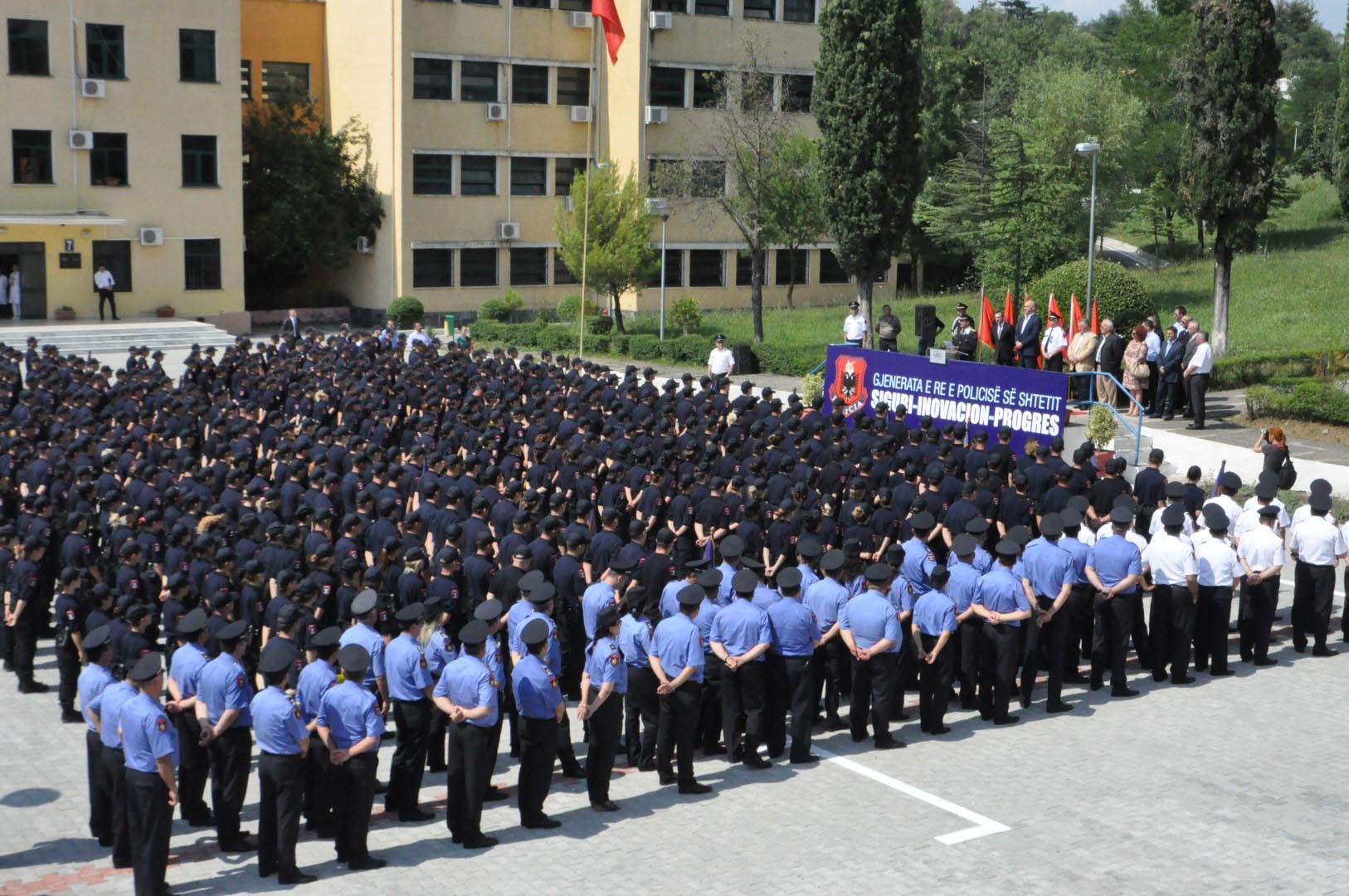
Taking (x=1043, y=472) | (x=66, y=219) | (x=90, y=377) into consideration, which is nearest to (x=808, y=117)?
(x=66, y=219)

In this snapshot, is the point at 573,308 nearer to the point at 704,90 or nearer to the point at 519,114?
the point at 519,114

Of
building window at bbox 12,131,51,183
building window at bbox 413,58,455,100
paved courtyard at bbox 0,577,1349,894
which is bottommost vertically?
paved courtyard at bbox 0,577,1349,894

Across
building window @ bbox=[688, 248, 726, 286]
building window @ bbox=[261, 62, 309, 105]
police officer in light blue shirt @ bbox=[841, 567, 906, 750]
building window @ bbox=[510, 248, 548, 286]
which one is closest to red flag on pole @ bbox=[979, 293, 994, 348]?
police officer in light blue shirt @ bbox=[841, 567, 906, 750]

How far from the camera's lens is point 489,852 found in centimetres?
913

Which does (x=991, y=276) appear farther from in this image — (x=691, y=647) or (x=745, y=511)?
(x=691, y=647)

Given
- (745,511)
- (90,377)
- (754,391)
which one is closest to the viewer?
(745,511)

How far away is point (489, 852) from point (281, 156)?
113 ft

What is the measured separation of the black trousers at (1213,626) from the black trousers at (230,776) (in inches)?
321

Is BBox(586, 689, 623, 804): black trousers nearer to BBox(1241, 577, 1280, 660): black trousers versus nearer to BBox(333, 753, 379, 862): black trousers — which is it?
BBox(333, 753, 379, 862): black trousers

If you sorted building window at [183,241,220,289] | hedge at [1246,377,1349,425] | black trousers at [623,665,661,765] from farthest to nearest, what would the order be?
building window at [183,241,220,289], hedge at [1246,377,1349,425], black trousers at [623,665,661,765]

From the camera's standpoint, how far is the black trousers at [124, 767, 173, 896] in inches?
324

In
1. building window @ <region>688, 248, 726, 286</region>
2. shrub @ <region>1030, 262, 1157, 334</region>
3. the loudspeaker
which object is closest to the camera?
the loudspeaker

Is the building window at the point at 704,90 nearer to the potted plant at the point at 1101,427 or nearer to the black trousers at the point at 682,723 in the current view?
the potted plant at the point at 1101,427

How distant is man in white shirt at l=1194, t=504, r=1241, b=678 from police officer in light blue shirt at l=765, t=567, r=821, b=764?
396 centimetres
